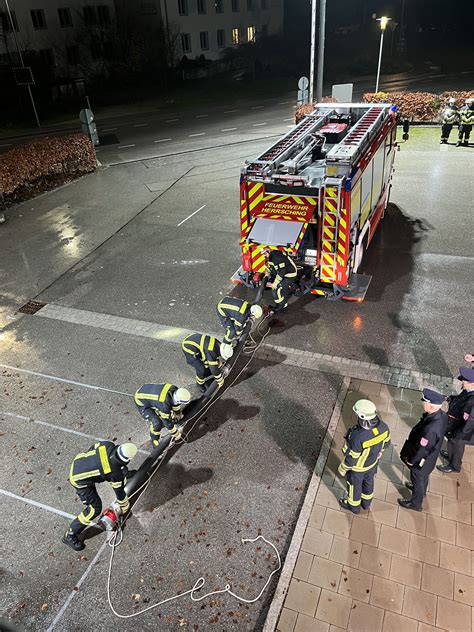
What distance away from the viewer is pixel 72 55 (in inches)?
1460

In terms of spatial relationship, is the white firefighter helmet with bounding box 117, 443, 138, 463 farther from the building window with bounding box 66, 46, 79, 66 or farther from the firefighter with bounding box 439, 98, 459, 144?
the building window with bounding box 66, 46, 79, 66

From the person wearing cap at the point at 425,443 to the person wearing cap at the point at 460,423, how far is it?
50 centimetres

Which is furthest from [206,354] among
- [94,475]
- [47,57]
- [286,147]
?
[47,57]

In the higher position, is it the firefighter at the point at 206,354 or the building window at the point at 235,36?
the building window at the point at 235,36

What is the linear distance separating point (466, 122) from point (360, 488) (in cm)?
1731

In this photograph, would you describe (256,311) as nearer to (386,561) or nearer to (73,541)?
(386,561)

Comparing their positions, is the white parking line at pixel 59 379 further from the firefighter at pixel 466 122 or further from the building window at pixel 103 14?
the building window at pixel 103 14

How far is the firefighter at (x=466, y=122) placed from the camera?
17.6 metres

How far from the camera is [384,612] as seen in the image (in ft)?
14.3

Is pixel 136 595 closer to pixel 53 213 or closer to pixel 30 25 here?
pixel 53 213

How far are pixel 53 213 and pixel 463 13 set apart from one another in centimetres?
6587

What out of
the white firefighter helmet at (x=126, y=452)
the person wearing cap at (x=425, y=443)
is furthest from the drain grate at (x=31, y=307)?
the person wearing cap at (x=425, y=443)

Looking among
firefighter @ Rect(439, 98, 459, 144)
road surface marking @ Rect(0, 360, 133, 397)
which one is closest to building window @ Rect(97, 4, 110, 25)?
firefighter @ Rect(439, 98, 459, 144)

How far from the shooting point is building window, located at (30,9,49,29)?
34.1 metres
